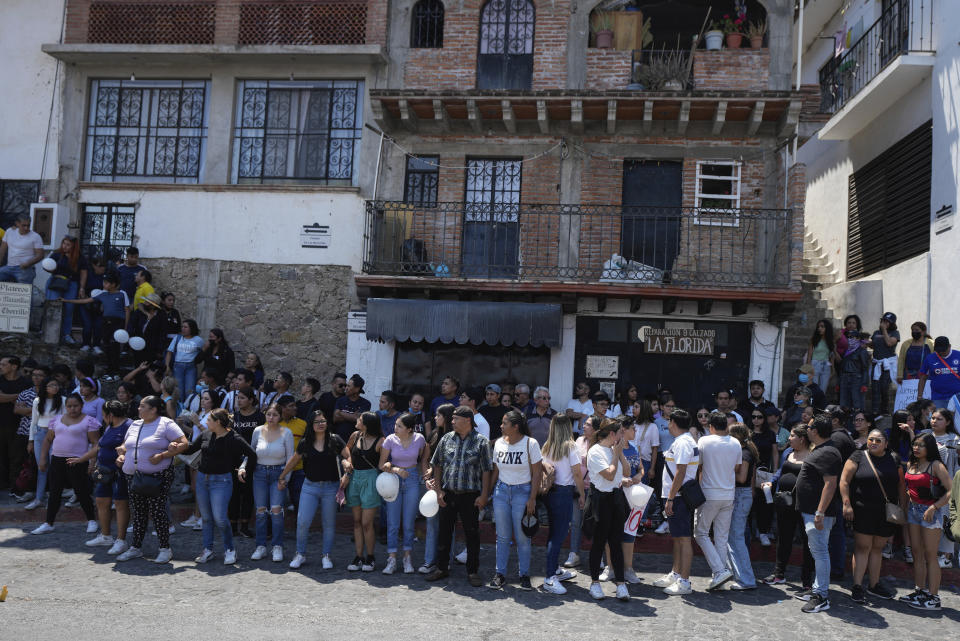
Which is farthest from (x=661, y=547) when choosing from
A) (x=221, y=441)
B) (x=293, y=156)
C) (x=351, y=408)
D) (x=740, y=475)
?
(x=293, y=156)

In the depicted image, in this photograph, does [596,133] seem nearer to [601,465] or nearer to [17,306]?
[601,465]

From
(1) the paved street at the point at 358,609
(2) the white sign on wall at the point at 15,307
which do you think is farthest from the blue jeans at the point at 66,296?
(1) the paved street at the point at 358,609

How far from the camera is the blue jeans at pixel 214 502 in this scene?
8.55m

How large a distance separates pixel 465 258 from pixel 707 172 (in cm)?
455

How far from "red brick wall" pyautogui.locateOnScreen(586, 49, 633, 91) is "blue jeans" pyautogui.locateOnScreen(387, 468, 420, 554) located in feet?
27.8

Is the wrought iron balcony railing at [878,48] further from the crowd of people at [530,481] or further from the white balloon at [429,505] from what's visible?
the white balloon at [429,505]

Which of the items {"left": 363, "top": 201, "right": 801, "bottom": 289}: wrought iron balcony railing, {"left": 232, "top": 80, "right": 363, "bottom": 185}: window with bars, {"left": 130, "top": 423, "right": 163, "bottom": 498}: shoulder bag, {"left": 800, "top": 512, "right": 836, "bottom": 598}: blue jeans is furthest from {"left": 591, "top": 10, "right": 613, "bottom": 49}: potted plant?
{"left": 130, "top": 423, "right": 163, "bottom": 498}: shoulder bag

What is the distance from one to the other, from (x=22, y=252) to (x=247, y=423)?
25.5 ft

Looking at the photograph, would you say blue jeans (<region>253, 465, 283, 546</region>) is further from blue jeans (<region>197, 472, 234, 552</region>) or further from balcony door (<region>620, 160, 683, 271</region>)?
balcony door (<region>620, 160, 683, 271</region>)

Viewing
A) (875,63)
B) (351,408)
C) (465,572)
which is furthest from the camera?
(875,63)

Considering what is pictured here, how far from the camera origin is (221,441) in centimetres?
860

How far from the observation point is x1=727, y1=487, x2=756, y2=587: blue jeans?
26.4 feet

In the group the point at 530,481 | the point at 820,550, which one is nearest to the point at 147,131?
the point at 530,481

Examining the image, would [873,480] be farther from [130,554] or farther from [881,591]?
[130,554]
